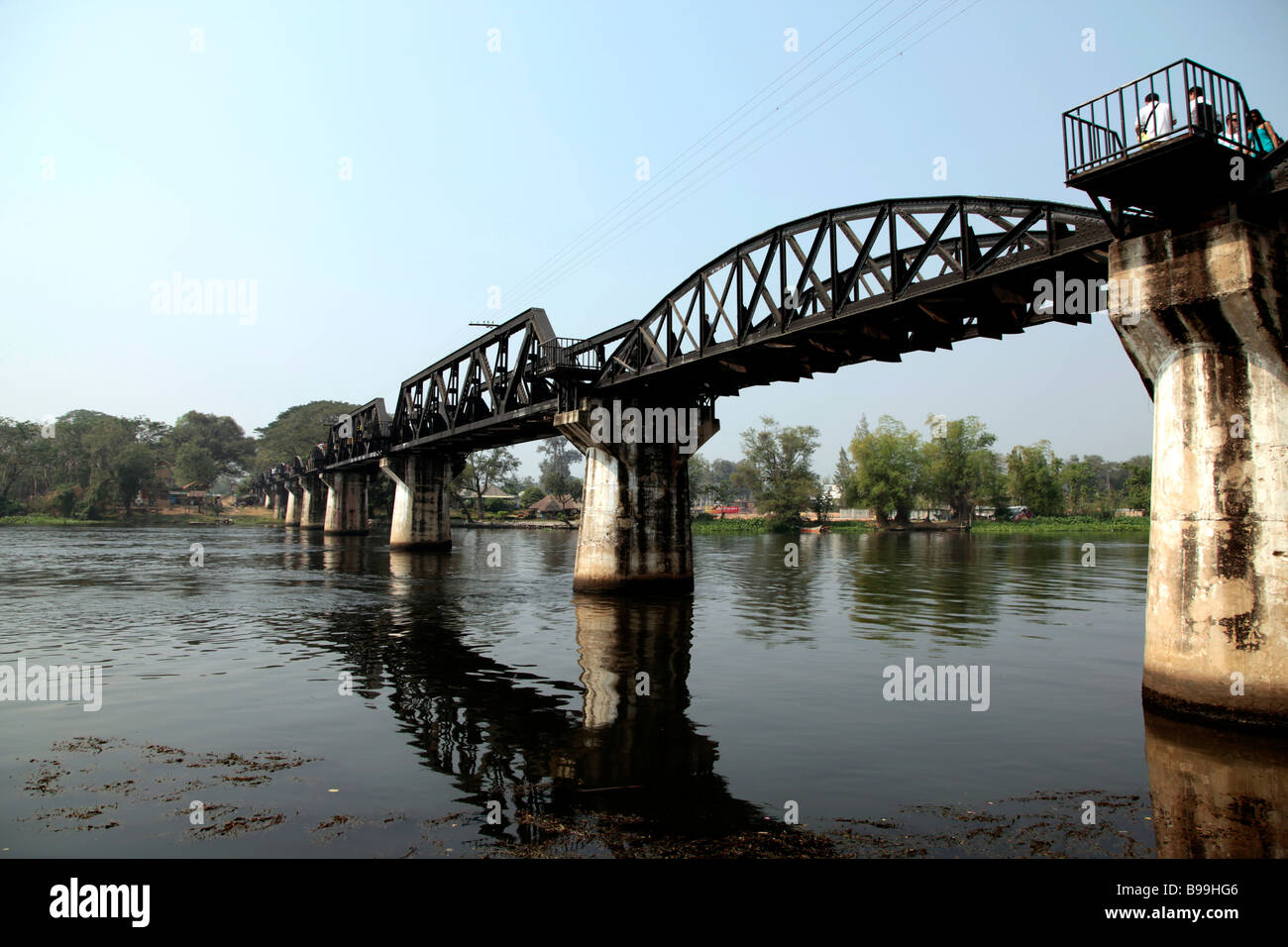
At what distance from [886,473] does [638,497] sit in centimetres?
10980

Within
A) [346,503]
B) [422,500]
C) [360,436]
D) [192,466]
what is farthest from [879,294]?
[192,466]

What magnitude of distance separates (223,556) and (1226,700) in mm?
64557

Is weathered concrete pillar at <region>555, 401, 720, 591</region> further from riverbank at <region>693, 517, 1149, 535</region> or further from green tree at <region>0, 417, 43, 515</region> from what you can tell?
green tree at <region>0, 417, 43, 515</region>

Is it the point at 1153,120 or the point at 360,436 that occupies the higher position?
the point at 360,436

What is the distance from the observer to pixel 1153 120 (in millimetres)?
13109

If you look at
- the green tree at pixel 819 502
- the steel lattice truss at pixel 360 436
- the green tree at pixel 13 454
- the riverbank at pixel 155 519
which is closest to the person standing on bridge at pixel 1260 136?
the steel lattice truss at pixel 360 436

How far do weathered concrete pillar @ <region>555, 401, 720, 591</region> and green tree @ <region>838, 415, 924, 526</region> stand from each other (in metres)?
106

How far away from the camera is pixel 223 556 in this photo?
6150 centimetres

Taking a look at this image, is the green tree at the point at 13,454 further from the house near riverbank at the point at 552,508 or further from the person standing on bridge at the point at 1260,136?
the person standing on bridge at the point at 1260,136

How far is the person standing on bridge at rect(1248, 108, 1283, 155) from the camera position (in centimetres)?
1316

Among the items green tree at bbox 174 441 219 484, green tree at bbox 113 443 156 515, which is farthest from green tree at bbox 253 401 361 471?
green tree at bbox 113 443 156 515

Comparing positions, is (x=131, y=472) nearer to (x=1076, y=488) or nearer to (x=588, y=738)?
(x=588, y=738)

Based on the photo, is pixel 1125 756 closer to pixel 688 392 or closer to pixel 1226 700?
pixel 1226 700
